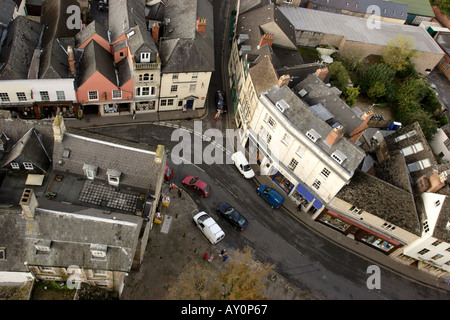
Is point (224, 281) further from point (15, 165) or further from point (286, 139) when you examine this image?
point (15, 165)

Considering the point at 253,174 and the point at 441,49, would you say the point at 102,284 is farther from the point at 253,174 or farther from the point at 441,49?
the point at 441,49

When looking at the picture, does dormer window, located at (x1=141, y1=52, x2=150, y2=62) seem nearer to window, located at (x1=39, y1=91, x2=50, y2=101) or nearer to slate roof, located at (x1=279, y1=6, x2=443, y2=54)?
window, located at (x1=39, y1=91, x2=50, y2=101)

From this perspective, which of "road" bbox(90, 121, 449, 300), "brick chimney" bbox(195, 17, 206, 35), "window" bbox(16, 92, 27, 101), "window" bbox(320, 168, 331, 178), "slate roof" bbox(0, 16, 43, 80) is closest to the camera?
"road" bbox(90, 121, 449, 300)

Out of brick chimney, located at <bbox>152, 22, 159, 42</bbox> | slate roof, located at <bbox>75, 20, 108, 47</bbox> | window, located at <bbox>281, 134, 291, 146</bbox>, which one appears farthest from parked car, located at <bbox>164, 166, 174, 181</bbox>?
slate roof, located at <bbox>75, 20, 108, 47</bbox>

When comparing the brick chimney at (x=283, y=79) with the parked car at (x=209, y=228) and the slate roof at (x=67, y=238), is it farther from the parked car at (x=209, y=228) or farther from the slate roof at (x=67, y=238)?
the slate roof at (x=67, y=238)

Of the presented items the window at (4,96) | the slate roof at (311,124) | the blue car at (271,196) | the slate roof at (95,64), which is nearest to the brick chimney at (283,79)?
the slate roof at (311,124)

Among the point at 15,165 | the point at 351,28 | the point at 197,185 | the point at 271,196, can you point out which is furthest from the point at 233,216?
the point at 351,28
